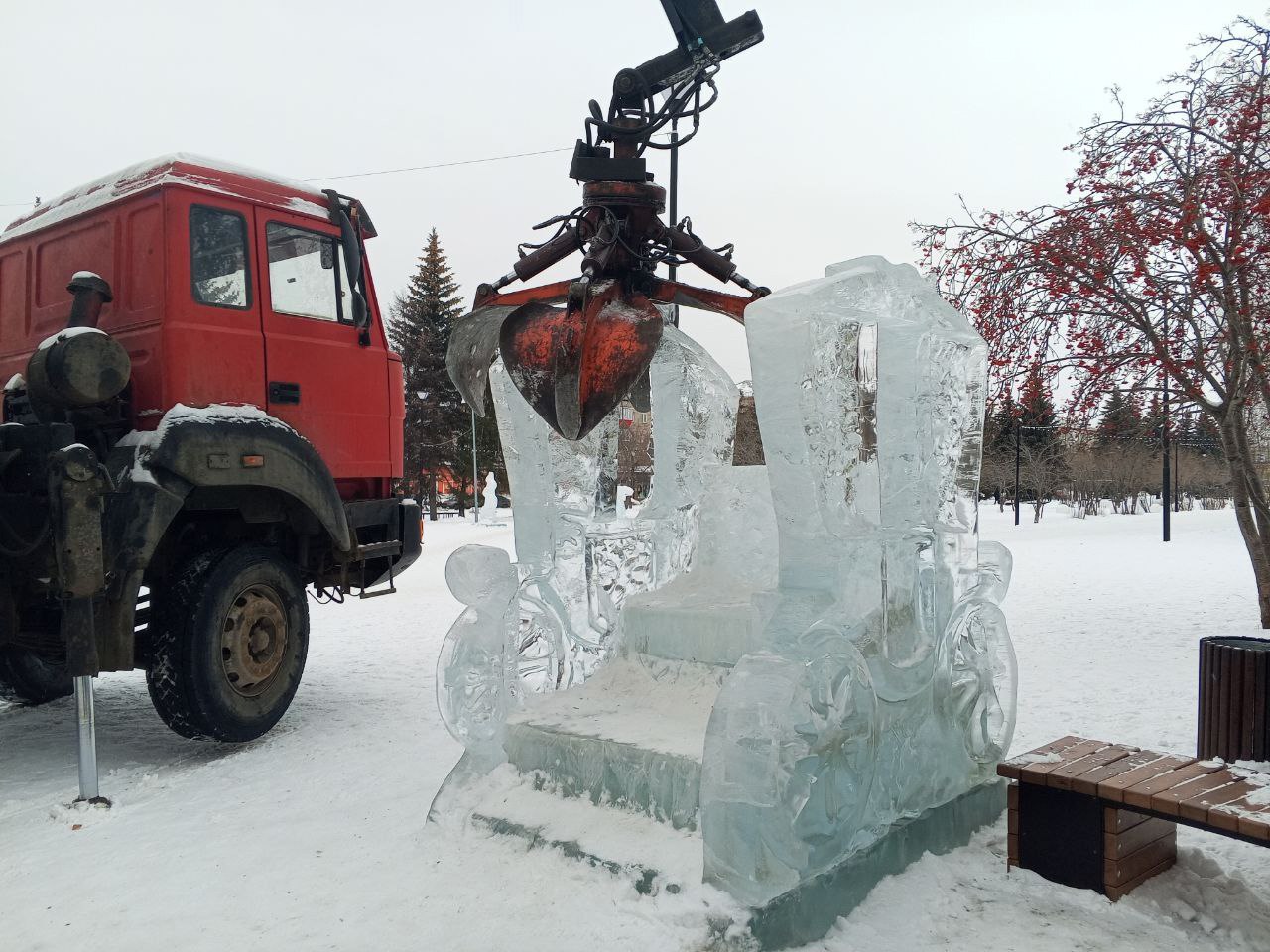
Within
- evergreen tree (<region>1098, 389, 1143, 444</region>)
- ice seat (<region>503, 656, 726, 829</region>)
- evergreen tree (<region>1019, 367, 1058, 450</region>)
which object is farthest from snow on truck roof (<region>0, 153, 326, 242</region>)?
evergreen tree (<region>1098, 389, 1143, 444</region>)

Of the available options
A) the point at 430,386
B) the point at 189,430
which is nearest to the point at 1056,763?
the point at 189,430

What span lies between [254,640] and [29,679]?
2.16 metres

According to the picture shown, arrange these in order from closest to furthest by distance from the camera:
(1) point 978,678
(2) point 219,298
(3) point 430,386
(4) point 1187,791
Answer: (4) point 1187,791, (1) point 978,678, (2) point 219,298, (3) point 430,386

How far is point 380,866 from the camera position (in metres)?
3.59

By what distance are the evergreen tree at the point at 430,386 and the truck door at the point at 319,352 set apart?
96.5 ft

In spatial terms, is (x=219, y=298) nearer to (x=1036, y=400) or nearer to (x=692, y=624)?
(x=692, y=624)

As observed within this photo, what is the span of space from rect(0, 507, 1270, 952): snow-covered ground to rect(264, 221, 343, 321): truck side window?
101 inches

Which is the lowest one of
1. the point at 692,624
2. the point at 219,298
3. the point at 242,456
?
the point at 692,624

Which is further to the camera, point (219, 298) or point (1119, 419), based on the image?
point (1119, 419)

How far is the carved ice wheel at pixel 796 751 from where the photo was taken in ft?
9.39

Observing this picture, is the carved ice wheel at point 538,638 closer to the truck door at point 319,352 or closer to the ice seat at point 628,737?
the ice seat at point 628,737

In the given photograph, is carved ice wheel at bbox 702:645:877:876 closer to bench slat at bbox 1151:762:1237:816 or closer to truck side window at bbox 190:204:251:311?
bench slat at bbox 1151:762:1237:816

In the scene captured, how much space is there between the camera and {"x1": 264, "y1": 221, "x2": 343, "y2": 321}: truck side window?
579 centimetres

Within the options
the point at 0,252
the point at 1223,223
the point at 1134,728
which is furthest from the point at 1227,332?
the point at 0,252
